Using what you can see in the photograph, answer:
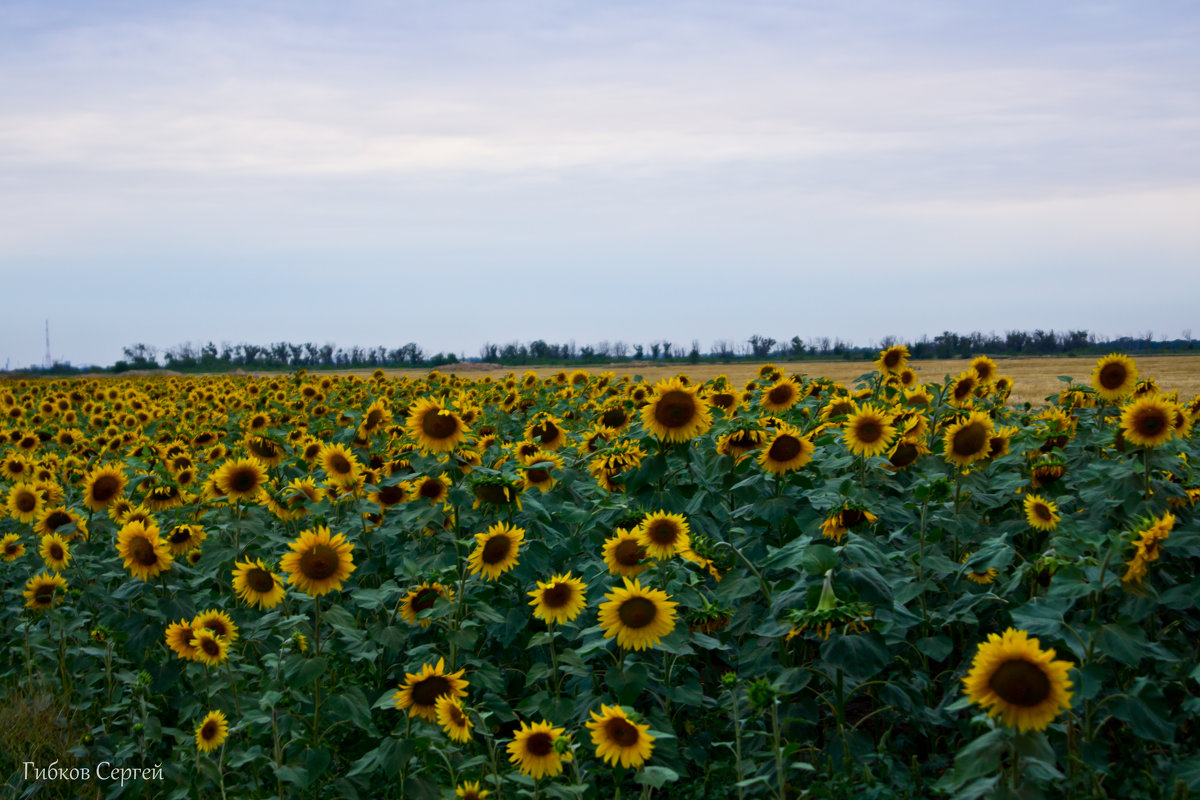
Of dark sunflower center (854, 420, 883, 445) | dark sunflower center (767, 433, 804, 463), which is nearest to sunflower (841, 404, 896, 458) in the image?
dark sunflower center (854, 420, 883, 445)

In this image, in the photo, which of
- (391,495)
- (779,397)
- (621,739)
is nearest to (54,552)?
(391,495)

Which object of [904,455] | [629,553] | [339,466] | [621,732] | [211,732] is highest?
[904,455]

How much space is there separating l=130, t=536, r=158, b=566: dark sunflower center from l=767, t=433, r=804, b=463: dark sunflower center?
3.41 m

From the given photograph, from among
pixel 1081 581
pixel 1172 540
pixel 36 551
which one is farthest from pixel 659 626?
pixel 36 551

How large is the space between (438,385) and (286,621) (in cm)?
1000

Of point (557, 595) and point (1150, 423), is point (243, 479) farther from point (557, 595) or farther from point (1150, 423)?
point (1150, 423)

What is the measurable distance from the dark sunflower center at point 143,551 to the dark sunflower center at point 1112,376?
5.82 metres

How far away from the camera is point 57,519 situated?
6117mm

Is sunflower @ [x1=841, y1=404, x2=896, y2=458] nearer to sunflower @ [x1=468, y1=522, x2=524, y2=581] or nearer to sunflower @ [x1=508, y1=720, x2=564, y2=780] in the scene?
sunflower @ [x1=468, y1=522, x2=524, y2=581]

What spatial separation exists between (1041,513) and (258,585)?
4015mm

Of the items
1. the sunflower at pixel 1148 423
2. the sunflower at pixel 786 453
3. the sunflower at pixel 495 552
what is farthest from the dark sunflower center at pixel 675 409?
the sunflower at pixel 1148 423

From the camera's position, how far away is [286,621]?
14.4 feet

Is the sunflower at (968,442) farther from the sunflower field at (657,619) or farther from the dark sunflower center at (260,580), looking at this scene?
the dark sunflower center at (260,580)

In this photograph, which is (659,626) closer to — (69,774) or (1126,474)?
(1126,474)
